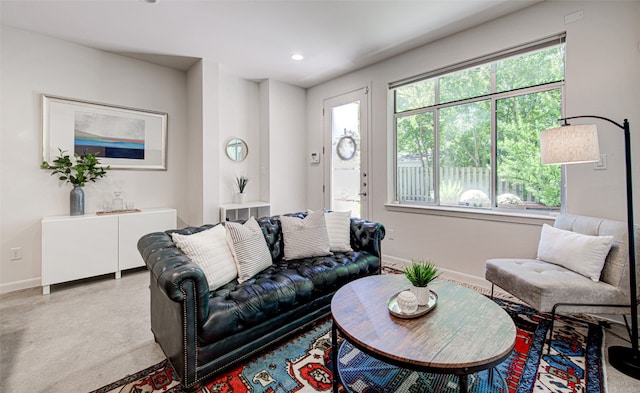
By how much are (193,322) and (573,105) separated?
3.35m

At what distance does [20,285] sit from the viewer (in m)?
3.08

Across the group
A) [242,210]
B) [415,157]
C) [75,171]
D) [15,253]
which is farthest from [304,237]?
[15,253]

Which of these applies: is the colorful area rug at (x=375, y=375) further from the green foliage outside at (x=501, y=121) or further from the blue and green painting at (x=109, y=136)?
the blue and green painting at (x=109, y=136)

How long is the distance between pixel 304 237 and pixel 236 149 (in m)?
2.47

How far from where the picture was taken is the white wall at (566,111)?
224 centimetres

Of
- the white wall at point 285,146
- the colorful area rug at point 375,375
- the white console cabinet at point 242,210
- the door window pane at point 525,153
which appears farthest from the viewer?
the white wall at point 285,146

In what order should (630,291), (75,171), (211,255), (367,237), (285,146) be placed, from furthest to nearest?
1. (285,146)
2. (75,171)
3. (367,237)
4. (211,255)
5. (630,291)

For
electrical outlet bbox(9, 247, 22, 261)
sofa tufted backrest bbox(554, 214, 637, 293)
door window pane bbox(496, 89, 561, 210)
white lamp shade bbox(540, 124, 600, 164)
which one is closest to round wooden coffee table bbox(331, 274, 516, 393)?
sofa tufted backrest bbox(554, 214, 637, 293)

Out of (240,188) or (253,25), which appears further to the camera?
(240,188)

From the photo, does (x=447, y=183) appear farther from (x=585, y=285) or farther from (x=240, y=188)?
(x=240, y=188)

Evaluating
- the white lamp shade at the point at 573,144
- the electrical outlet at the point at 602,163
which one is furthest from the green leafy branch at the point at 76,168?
the electrical outlet at the point at 602,163

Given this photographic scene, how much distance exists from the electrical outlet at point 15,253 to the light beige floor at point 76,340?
0.37m

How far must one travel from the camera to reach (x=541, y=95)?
2.71 metres

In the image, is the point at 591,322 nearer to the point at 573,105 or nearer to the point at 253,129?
the point at 573,105
